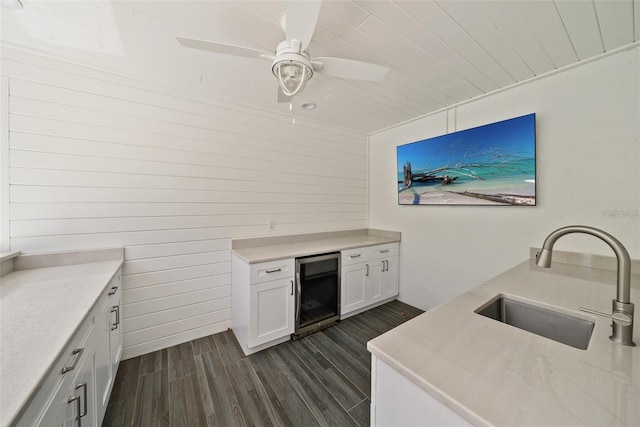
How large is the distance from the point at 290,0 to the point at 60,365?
1.68m

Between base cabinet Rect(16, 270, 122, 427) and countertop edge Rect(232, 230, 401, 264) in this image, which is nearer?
base cabinet Rect(16, 270, 122, 427)

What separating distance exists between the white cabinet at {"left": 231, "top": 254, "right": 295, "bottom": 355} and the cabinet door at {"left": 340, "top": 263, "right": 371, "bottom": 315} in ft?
2.09

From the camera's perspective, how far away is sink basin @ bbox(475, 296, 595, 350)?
3.45ft

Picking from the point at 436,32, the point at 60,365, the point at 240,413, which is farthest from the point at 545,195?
the point at 60,365

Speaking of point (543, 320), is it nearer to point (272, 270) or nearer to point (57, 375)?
point (272, 270)

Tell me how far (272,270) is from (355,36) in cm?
191

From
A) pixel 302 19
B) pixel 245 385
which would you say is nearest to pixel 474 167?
pixel 302 19

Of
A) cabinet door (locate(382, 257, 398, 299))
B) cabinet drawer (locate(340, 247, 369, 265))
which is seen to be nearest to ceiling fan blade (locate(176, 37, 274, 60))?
cabinet drawer (locate(340, 247, 369, 265))

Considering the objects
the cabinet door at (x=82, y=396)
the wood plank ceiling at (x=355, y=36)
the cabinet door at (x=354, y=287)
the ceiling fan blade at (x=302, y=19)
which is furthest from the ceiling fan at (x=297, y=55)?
the cabinet door at (x=354, y=287)

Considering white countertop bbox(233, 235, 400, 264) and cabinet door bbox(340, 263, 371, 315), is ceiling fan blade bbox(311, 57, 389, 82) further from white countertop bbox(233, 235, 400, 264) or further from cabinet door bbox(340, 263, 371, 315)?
cabinet door bbox(340, 263, 371, 315)

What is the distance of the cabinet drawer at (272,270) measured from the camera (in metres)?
2.04

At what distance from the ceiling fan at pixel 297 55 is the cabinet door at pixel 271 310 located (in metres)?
1.62

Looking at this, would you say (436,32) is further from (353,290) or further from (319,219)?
(353,290)

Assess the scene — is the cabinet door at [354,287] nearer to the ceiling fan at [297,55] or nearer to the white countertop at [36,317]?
the ceiling fan at [297,55]
